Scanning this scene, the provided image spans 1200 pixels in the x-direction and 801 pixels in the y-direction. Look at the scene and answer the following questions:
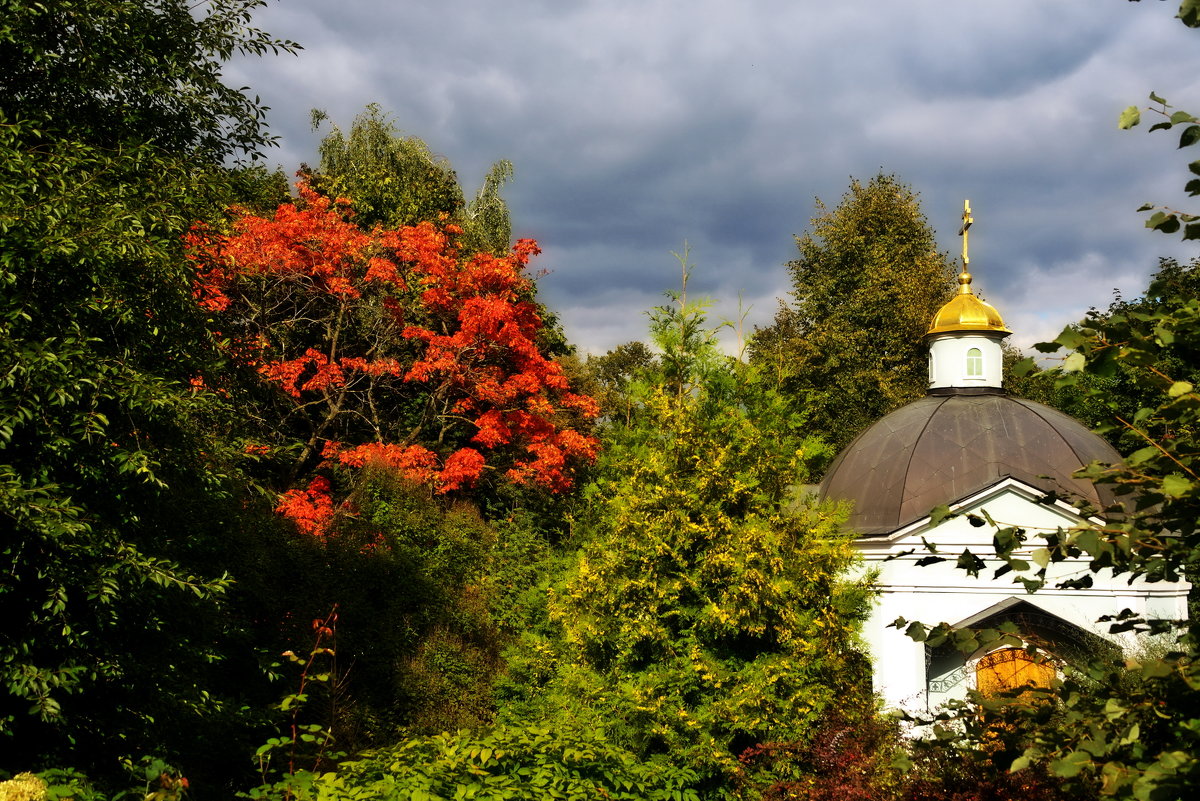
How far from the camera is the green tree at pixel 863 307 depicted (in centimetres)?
2678

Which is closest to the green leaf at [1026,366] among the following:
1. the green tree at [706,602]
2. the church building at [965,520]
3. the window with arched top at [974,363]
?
the green tree at [706,602]

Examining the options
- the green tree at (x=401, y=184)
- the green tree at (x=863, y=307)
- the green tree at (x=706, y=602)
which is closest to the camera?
the green tree at (x=706, y=602)

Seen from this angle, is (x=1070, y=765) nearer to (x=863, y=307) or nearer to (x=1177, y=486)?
(x=1177, y=486)

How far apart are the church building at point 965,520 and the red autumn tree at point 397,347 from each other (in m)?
7.01

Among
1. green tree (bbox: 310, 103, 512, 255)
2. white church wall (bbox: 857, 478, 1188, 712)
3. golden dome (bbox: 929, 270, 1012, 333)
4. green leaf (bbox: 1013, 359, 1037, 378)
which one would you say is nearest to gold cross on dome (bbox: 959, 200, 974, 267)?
golden dome (bbox: 929, 270, 1012, 333)

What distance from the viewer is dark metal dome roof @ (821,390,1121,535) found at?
13234 millimetres

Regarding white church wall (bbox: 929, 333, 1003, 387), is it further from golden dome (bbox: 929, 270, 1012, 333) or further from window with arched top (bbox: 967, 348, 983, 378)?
golden dome (bbox: 929, 270, 1012, 333)

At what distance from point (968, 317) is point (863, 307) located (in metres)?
12.2

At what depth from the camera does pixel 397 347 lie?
64.5 ft

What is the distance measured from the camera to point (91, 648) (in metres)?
6.21

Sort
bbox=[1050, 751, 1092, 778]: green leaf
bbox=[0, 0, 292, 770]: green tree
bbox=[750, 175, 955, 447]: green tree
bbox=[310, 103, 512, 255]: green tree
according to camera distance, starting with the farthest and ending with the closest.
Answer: bbox=[750, 175, 955, 447]: green tree, bbox=[310, 103, 512, 255]: green tree, bbox=[0, 0, 292, 770]: green tree, bbox=[1050, 751, 1092, 778]: green leaf

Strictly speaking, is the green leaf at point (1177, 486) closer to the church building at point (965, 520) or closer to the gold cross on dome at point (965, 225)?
the church building at point (965, 520)

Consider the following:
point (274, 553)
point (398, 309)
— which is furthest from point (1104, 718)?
A: point (398, 309)

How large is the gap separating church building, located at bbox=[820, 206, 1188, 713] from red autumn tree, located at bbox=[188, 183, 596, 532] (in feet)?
23.0
